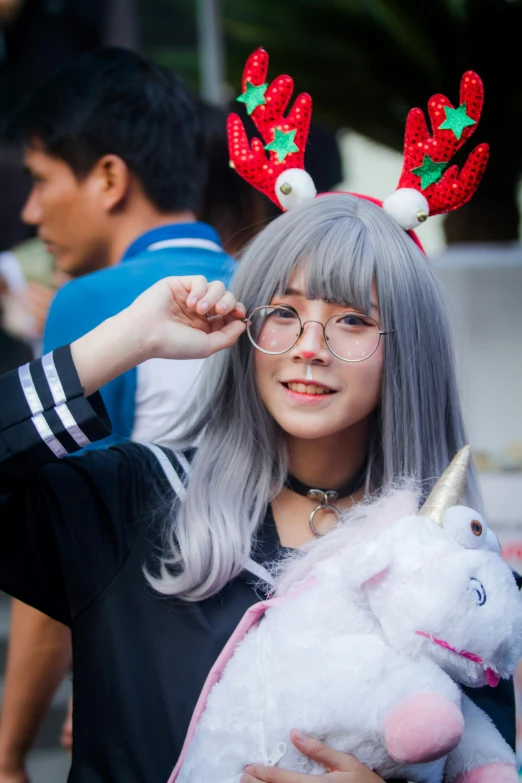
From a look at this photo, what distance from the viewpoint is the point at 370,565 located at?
1.32 metres

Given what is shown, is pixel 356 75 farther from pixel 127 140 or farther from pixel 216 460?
pixel 216 460

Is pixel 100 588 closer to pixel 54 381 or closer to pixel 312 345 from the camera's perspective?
pixel 54 381

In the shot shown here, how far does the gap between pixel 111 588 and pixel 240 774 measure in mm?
375

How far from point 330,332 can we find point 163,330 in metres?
0.28

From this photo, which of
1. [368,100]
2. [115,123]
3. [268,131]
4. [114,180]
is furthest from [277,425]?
[368,100]

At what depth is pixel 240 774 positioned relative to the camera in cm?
134

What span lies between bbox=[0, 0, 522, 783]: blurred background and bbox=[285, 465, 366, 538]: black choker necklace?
152cm

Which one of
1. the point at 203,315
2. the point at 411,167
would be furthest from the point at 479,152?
the point at 203,315

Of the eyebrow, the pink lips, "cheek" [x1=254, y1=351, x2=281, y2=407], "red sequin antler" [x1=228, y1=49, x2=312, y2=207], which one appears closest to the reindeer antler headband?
"red sequin antler" [x1=228, y1=49, x2=312, y2=207]

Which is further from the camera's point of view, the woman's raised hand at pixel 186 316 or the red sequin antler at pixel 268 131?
the red sequin antler at pixel 268 131

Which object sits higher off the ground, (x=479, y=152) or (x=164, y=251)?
(x=479, y=152)

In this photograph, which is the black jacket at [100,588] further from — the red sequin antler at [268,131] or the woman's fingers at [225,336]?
the red sequin antler at [268,131]

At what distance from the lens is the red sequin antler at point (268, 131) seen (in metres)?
1.73

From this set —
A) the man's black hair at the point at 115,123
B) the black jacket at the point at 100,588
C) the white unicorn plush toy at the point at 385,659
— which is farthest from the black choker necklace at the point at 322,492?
the man's black hair at the point at 115,123
